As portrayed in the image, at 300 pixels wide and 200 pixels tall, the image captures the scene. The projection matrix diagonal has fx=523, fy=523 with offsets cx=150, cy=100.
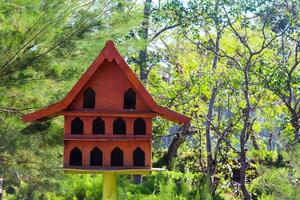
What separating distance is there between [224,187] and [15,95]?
401 centimetres

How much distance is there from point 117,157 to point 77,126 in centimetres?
30

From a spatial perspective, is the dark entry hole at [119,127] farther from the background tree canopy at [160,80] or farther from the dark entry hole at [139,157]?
the background tree canopy at [160,80]

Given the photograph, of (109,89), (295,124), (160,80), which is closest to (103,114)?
(109,89)

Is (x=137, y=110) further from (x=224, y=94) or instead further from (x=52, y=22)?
(x=224, y=94)

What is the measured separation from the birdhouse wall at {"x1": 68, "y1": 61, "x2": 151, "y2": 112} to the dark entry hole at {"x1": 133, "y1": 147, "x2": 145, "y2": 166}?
0.24 meters

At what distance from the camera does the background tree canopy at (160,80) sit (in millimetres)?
3770

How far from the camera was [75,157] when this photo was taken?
10.2ft

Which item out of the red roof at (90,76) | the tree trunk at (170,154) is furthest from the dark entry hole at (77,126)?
the tree trunk at (170,154)

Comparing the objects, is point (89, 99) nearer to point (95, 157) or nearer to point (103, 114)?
point (103, 114)

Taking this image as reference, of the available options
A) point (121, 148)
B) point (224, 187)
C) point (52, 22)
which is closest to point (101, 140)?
point (121, 148)

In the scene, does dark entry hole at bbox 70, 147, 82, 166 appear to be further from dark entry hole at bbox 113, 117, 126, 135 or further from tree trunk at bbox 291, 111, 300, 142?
tree trunk at bbox 291, 111, 300, 142

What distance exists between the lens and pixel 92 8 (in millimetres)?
4285

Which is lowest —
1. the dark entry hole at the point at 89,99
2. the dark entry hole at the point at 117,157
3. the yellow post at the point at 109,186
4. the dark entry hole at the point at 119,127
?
the yellow post at the point at 109,186

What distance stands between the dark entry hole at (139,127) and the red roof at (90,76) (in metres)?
0.11
